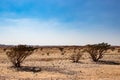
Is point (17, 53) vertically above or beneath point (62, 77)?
above

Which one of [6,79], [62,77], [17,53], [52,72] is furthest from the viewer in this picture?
[17,53]

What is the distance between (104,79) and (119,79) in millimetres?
1036

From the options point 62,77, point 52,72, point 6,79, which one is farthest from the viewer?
point 52,72

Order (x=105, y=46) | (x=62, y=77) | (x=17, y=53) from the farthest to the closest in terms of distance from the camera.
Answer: (x=105, y=46) → (x=17, y=53) → (x=62, y=77)

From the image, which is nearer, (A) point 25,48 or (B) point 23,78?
(B) point 23,78

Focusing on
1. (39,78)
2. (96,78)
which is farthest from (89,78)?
(39,78)

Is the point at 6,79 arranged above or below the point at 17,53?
below

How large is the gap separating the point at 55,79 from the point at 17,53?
32.3 ft

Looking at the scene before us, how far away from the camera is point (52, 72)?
22.2m

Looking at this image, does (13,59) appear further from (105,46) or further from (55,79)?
(105,46)

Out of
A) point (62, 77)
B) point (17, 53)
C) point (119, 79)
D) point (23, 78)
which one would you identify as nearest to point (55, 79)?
point (62, 77)

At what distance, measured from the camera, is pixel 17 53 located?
90.9 ft

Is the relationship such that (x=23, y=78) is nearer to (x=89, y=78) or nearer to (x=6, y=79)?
(x=6, y=79)

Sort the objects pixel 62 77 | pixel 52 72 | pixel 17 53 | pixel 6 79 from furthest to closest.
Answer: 1. pixel 17 53
2. pixel 52 72
3. pixel 62 77
4. pixel 6 79
